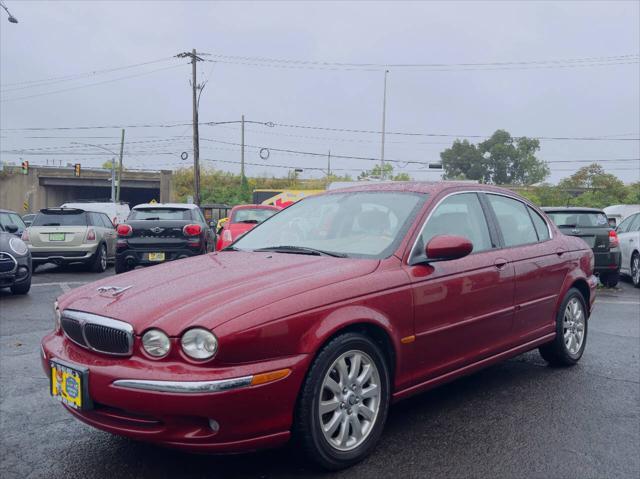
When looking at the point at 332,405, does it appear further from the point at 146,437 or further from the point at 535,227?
the point at 535,227

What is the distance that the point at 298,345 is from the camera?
2.98m

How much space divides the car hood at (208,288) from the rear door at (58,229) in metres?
10.3

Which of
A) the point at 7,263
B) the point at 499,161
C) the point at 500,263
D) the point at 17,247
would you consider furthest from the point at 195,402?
the point at 499,161

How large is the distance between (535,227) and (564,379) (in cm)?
125

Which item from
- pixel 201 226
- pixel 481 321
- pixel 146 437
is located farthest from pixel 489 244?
pixel 201 226

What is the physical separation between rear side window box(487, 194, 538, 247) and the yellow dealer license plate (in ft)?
10.0

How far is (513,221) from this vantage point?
4867 millimetres

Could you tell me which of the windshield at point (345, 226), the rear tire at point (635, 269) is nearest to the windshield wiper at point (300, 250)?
the windshield at point (345, 226)

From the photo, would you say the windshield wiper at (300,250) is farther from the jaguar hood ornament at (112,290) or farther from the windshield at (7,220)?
the windshield at (7,220)

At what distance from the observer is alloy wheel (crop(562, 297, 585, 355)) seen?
5.26m

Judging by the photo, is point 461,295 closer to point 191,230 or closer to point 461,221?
point 461,221

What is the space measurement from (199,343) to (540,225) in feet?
11.3

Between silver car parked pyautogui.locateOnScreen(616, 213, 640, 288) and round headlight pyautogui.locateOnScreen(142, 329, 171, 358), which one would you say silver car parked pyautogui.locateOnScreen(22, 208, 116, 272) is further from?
round headlight pyautogui.locateOnScreen(142, 329, 171, 358)

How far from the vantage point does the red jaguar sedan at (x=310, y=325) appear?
2836mm
